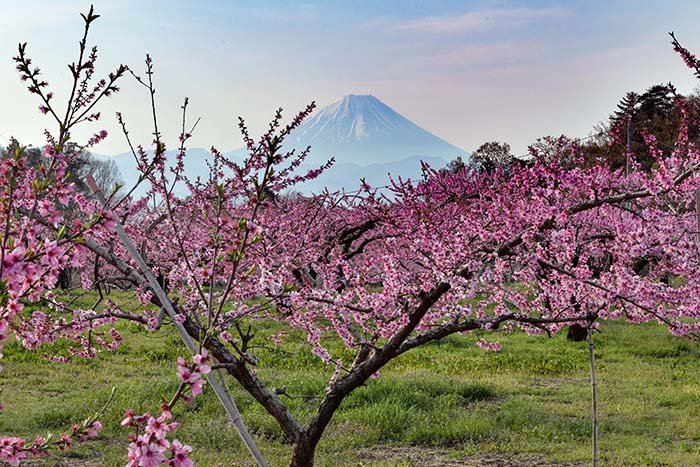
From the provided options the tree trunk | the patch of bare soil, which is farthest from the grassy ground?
the tree trunk

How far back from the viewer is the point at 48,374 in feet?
36.7

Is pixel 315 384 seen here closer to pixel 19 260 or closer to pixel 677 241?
pixel 677 241

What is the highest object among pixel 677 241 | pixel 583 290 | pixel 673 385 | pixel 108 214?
pixel 108 214

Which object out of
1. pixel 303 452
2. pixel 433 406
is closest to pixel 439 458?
pixel 433 406

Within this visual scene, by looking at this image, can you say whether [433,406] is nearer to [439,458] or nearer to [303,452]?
[439,458]

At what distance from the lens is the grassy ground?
7.43 meters

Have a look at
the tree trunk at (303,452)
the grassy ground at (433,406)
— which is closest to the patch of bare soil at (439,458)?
the grassy ground at (433,406)

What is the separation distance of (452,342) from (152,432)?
12.5 metres

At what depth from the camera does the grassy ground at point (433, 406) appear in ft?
24.4

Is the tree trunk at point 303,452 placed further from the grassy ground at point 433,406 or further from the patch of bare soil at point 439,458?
the patch of bare soil at point 439,458

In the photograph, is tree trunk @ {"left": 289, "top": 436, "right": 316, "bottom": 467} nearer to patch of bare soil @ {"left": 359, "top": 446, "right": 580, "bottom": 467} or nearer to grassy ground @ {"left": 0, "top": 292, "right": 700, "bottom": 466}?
grassy ground @ {"left": 0, "top": 292, "right": 700, "bottom": 466}

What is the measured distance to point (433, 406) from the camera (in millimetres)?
8859

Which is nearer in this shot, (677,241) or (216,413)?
(677,241)

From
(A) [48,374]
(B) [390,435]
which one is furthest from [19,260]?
(A) [48,374]
